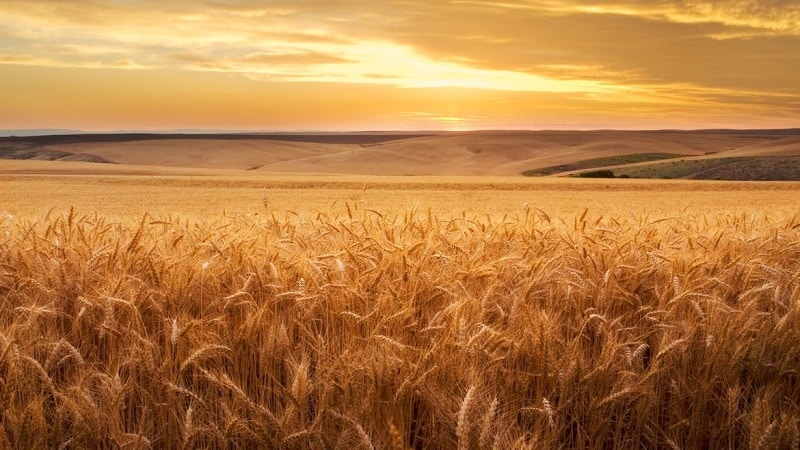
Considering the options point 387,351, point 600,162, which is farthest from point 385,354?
point 600,162

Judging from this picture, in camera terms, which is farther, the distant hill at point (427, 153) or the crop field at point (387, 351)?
the distant hill at point (427, 153)

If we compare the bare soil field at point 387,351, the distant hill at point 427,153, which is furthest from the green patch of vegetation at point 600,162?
the bare soil field at point 387,351

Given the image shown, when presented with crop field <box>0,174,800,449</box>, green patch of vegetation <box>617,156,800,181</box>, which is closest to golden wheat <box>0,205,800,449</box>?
crop field <box>0,174,800,449</box>

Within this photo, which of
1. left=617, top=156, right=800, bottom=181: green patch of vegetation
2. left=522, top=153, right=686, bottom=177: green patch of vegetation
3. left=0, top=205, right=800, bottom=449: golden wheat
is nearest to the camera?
left=0, top=205, right=800, bottom=449: golden wheat

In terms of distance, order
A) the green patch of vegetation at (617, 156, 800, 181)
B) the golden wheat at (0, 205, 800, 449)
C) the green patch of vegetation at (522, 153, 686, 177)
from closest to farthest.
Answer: the golden wheat at (0, 205, 800, 449) < the green patch of vegetation at (617, 156, 800, 181) < the green patch of vegetation at (522, 153, 686, 177)

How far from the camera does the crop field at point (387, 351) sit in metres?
2.04

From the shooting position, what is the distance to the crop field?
80.4 inches

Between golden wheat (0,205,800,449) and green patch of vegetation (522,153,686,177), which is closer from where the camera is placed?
golden wheat (0,205,800,449)

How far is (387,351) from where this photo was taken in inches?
84.8

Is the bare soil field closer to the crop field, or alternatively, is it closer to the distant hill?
the crop field

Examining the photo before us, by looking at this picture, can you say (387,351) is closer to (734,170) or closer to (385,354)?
(385,354)

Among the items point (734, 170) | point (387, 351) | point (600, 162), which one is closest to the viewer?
point (387, 351)

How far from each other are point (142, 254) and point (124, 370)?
3.31 ft

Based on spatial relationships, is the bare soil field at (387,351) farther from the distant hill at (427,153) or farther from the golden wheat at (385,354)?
the distant hill at (427,153)
